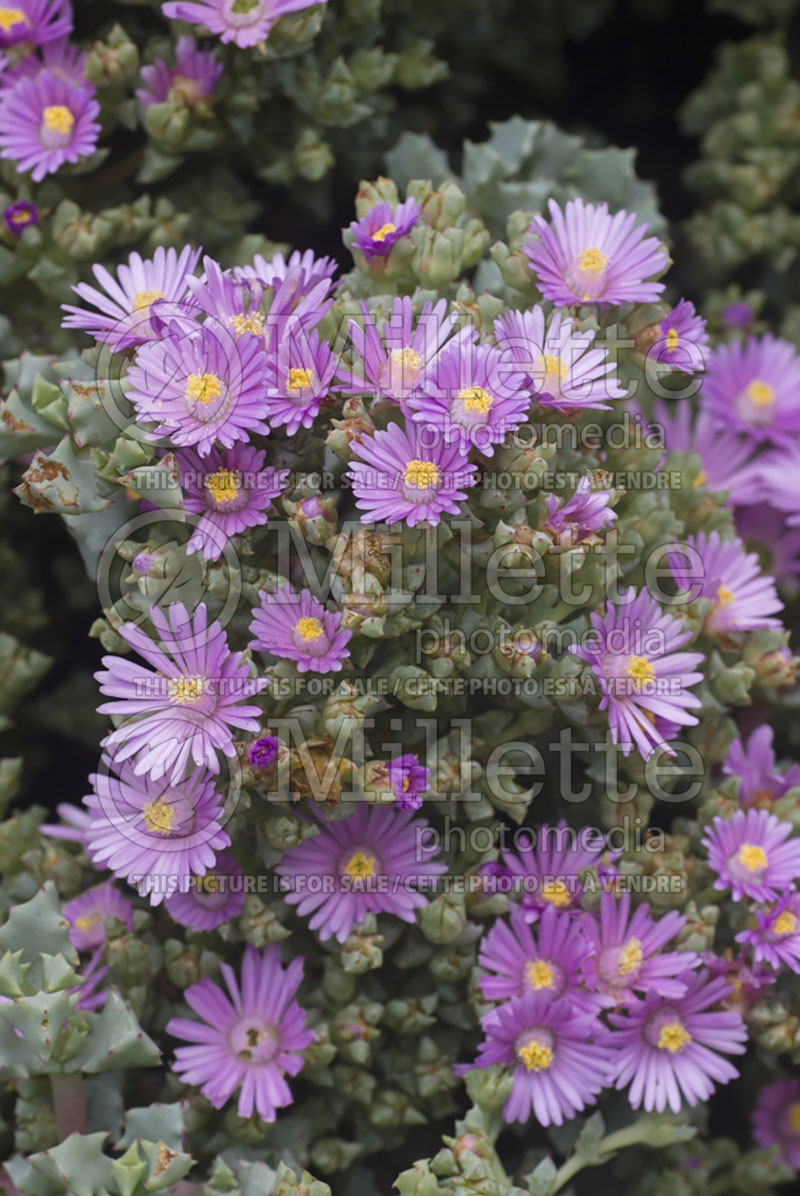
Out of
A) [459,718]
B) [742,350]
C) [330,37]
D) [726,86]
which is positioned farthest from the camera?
[726,86]

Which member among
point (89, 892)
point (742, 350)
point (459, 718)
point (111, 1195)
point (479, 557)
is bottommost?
point (111, 1195)

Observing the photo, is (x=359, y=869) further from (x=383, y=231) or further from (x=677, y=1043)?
(x=383, y=231)

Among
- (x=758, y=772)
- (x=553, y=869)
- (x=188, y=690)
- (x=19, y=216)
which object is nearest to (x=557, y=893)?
(x=553, y=869)

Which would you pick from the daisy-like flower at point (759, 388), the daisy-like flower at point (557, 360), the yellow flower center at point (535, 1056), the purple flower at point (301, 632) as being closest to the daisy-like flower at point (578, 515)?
the daisy-like flower at point (557, 360)

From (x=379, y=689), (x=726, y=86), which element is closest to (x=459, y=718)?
(x=379, y=689)

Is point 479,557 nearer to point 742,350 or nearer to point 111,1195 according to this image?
point 111,1195

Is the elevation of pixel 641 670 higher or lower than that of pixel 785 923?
higher

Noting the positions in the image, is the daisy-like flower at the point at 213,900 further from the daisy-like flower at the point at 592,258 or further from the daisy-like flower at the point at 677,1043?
the daisy-like flower at the point at 592,258
